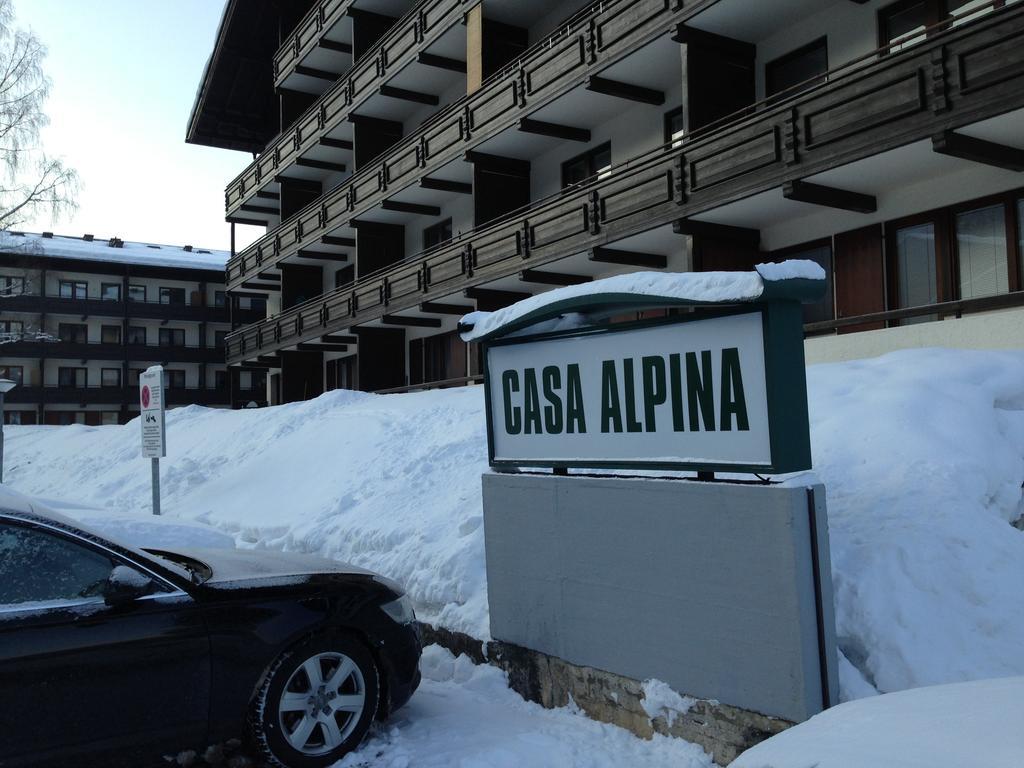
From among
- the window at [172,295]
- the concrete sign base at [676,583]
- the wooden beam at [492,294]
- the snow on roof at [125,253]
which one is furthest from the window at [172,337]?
the concrete sign base at [676,583]

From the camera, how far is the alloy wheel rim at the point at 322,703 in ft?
14.6

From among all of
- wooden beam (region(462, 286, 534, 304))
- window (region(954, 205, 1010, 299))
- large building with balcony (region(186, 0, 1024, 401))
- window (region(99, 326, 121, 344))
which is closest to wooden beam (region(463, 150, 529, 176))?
large building with balcony (region(186, 0, 1024, 401))

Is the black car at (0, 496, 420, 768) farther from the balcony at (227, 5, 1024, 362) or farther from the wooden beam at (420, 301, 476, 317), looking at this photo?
the wooden beam at (420, 301, 476, 317)

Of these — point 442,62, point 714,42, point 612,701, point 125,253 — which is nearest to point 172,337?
point 125,253

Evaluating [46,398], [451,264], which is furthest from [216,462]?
[46,398]

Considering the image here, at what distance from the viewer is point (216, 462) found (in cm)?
1675

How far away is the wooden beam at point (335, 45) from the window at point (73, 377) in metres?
28.7

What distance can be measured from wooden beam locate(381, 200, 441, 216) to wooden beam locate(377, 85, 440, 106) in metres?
3.66

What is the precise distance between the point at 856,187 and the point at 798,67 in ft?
10.7

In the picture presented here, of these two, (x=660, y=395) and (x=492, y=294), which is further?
(x=492, y=294)

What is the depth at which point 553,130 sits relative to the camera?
764 inches

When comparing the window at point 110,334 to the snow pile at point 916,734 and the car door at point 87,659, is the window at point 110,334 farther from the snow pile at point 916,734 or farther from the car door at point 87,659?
the snow pile at point 916,734

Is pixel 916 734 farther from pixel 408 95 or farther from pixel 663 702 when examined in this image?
pixel 408 95

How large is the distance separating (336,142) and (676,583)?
93.5 ft
